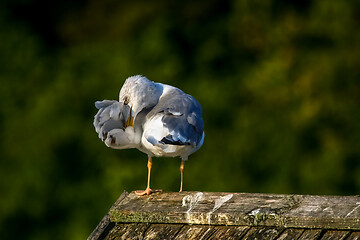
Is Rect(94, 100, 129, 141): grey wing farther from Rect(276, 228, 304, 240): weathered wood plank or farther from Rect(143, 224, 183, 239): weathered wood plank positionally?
Rect(276, 228, 304, 240): weathered wood plank

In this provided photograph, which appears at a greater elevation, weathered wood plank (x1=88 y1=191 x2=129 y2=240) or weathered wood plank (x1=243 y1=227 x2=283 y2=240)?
weathered wood plank (x1=243 y1=227 x2=283 y2=240)

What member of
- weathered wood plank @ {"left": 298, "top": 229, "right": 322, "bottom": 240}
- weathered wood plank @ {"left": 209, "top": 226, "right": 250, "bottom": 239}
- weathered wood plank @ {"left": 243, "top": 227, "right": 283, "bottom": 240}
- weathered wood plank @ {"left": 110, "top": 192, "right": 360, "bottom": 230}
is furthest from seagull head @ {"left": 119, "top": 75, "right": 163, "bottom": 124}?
weathered wood plank @ {"left": 298, "top": 229, "right": 322, "bottom": 240}

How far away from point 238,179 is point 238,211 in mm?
6102

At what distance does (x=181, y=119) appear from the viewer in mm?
5719

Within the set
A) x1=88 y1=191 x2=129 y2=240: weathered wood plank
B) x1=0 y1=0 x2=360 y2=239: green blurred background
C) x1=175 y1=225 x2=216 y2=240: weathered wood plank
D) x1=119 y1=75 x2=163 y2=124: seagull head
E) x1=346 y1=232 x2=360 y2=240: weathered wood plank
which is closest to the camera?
x1=346 y1=232 x2=360 y2=240: weathered wood plank

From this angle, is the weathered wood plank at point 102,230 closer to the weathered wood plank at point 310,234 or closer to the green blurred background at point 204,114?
the weathered wood plank at point 310,234

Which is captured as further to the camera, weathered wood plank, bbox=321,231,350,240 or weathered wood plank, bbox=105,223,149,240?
weathered wood plank, bbox=105,223,149,240

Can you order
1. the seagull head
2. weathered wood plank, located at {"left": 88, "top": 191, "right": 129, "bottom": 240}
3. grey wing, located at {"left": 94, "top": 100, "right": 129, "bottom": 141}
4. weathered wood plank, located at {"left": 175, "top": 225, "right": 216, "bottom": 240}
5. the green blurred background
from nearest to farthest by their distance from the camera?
weathered wood plank, located at {"left": 175, "top": 225, "right": 216, "bottom": 240}
weathered wood plank, located at {"left": 88, "top": 191, "right": 129, "bottom": 240}
grey wing, located at {"left": 94, "top": 100, "right": 129, "bottom": 141}
the seagull head
the green blurred background

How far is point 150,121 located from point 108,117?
0.27 metres

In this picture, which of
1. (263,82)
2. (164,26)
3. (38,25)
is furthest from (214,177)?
(38,25)

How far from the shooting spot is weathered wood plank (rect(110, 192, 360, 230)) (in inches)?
159

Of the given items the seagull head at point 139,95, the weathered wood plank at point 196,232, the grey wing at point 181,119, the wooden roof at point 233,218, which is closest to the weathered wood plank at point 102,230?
the wooden roof at point 233,218

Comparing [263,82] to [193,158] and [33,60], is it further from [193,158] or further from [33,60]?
[33,60]

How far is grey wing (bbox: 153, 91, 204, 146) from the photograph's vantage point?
5.58 metres
